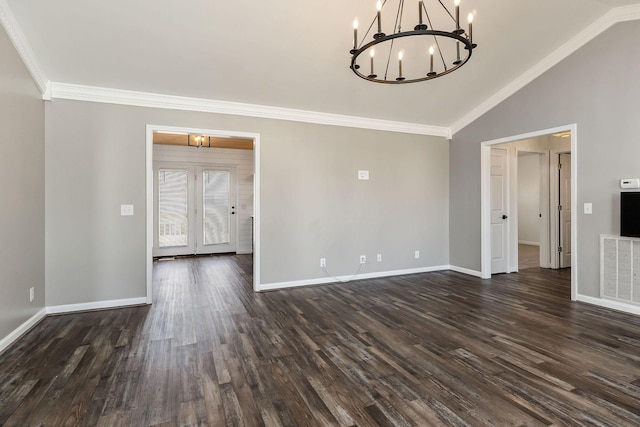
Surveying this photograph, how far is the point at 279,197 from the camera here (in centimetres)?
475

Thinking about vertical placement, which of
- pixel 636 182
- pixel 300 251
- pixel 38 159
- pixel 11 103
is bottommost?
pixel 300 251

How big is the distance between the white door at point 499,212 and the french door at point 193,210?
596cm

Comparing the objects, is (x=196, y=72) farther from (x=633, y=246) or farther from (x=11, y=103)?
(x=633, y=246)

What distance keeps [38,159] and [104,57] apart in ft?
4.32

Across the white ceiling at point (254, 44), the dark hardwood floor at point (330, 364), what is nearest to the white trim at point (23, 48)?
the white ceiling at point (254, 44)

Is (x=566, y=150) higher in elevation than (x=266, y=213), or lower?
higher

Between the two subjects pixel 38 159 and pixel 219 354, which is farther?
pixel 38 159

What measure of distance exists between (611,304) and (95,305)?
20.2ft

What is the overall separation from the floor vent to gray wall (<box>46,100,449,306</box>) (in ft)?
8.00

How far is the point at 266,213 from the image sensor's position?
15.4 feet

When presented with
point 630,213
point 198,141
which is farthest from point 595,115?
point 198,141

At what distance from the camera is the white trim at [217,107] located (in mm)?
3762

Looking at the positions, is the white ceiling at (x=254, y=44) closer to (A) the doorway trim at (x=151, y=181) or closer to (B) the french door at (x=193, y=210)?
(A) the doorway trim at (x=151, y=181)

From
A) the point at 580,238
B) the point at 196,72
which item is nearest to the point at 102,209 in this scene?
the point at 196,72
